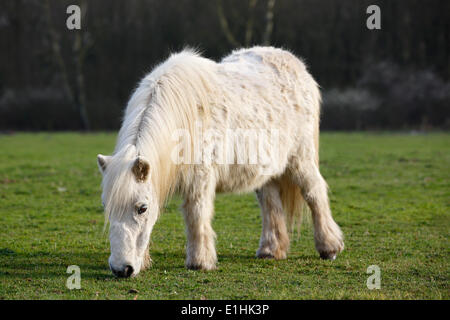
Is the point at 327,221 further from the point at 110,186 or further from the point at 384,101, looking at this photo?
the point at 384,101

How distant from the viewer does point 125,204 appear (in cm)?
506

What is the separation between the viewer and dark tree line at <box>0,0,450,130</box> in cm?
3009

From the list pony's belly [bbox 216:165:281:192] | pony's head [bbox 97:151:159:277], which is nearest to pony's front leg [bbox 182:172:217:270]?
pony's belly [bbox 216:165:281:192]

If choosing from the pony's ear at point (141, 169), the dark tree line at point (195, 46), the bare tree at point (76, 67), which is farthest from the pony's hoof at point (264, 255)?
the bare tree at point (76, 67)

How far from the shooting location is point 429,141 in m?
21.2

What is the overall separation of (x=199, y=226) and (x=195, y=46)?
86.8ft

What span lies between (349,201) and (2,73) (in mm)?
25902

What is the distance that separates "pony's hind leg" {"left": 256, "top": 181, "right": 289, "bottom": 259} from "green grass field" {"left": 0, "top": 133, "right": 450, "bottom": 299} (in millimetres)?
198

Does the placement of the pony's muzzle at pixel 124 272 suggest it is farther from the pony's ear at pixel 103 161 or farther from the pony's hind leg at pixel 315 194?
the pony's hind leg at pixel 315 194

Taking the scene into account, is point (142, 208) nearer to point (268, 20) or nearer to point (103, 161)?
point (103, 161)

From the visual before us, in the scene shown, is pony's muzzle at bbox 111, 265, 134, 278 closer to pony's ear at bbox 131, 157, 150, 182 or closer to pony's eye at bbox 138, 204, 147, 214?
pony's eye at bbox 138, 204, 147, 214

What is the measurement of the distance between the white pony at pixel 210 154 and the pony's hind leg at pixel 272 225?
0.04 feet

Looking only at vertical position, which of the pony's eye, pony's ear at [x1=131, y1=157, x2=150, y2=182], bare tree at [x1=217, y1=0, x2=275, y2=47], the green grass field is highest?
bare tree at [x1=217, y1=0, x2=275, y2=47]

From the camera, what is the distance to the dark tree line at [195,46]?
1185 inches
